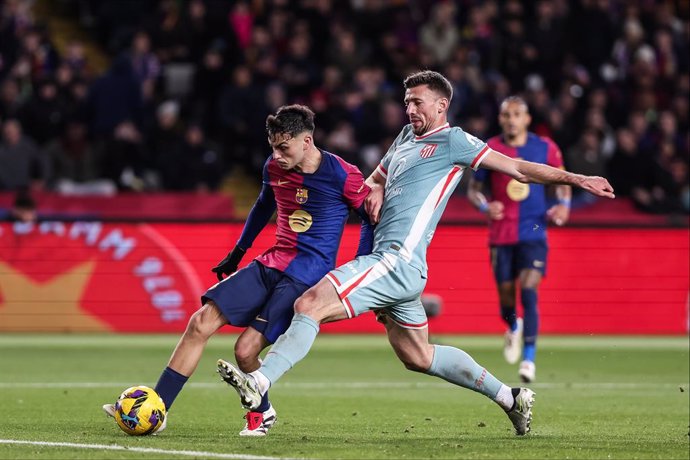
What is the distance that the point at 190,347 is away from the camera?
26.2 ft

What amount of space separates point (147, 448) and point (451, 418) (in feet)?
9.13

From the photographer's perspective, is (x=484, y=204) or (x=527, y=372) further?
(x=484, y=204)

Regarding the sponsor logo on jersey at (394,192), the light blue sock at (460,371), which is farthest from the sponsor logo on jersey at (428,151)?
the light blue sock at (460,371)

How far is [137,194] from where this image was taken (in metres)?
18.2

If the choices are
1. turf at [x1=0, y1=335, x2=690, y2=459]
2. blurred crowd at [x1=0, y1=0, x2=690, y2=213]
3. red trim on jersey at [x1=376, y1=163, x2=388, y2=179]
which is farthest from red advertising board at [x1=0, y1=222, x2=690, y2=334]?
red trim on jersey at [x1=376, y1=163, x2=388, y2=179]

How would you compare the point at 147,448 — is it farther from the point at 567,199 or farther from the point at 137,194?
the point at 137,194

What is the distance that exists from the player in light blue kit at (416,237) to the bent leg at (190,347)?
631 millimetres

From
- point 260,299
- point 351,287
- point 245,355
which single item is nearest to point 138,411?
point 245,355

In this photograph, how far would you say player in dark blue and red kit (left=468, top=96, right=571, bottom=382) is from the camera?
41.1ft

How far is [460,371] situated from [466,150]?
134 cm

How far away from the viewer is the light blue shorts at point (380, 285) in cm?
765

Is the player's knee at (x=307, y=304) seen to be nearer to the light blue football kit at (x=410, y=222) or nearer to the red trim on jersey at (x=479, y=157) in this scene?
the light blue football kit at (x=410, y=222)

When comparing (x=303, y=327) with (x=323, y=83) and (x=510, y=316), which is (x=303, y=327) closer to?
(x=510, y=316)

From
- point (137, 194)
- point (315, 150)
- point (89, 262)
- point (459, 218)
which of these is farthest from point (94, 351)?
point (315, 150)
